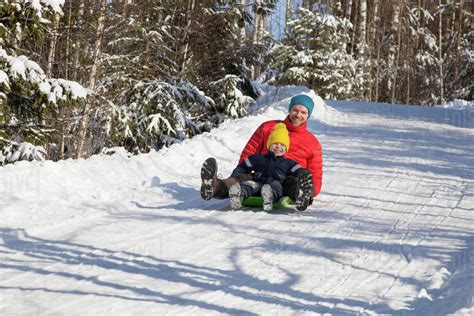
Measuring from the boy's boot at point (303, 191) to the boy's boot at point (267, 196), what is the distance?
0.77 ft

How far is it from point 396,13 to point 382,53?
3.84 meters

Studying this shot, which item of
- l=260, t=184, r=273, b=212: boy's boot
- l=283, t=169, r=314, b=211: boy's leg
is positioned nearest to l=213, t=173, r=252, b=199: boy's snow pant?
l=260, t=184, r=273, b=212: boy's boot

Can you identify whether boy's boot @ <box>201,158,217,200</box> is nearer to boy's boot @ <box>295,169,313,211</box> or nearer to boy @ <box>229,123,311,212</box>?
boy @ <box>229,123,311,212</box>

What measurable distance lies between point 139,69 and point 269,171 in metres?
7.39

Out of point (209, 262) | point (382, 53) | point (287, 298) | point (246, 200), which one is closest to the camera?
point (287, 298)

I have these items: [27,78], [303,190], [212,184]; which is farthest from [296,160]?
[27,78]

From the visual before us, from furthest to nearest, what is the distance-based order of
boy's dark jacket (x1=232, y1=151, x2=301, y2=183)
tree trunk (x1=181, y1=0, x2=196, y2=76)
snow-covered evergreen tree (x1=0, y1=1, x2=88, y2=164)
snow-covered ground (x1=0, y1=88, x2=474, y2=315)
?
tree trunk (x1=181, y1=0, x2=196, y2=76) < snow-covered evergreen tree (x1=0, y1=1, x2=88, y2=164) < boy's dark jacket (x1=232, y1=151, x2=301, y2=183) < snow-covered ground (x1=0, y1=88, x2=474, y2=315)

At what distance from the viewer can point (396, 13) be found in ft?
94.7

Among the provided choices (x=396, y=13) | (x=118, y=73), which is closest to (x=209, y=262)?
(x=118, y=73)

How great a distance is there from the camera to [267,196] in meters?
5.36

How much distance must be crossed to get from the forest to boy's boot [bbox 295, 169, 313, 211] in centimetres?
353

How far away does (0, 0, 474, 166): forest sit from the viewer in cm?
761

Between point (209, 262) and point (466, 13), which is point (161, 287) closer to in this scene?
point (209, 262)

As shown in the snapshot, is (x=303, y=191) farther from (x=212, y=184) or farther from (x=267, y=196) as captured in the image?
(x=212, y=184)
